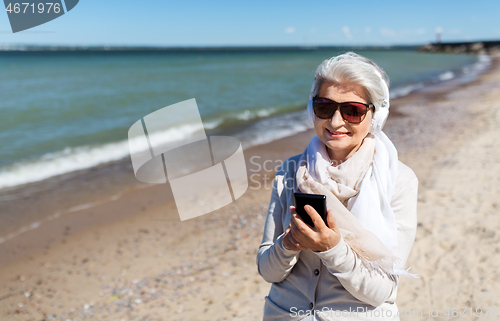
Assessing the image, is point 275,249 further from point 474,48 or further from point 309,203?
point 474,48

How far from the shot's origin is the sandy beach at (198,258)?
364 centimetres

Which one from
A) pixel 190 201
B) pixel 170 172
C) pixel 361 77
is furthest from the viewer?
pixel 170 172

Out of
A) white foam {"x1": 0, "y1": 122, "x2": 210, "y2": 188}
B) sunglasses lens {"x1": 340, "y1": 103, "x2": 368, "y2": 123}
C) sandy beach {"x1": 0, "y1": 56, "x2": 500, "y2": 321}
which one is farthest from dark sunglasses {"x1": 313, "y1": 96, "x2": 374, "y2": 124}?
white foam {"x1": 0, "y1": 122, "x2": 210, "y2": 188}

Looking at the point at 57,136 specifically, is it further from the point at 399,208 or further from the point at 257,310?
the point at 399,208

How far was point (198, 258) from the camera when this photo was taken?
15.4ft

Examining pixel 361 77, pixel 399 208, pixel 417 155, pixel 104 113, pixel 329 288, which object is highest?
pixel 361 77

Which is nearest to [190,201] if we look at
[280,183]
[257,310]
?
[257,310]

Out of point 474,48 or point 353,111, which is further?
point 474,48

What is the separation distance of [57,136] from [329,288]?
11735 mm

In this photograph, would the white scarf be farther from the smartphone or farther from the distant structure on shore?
the distant structure on shore

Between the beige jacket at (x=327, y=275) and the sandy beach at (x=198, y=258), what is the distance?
6.38ft

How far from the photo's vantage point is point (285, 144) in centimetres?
1025

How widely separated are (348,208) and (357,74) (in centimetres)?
61

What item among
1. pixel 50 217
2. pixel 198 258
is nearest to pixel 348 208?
pixel 198 258
